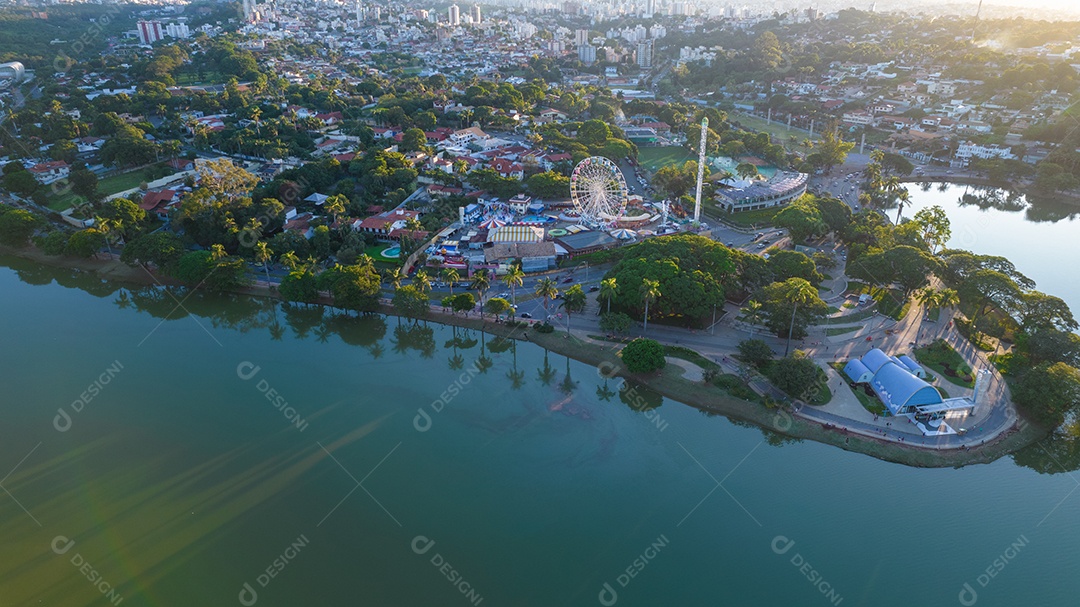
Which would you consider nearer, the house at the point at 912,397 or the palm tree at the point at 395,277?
the house at the point at 912,397

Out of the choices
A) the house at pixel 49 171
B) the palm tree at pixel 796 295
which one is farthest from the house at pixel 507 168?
the house at pixel 49 171

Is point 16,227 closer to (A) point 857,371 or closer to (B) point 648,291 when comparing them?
(B) point 648,291

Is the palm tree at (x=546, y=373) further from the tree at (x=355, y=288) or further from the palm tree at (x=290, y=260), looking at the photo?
the palm tree at (x=290, y=260)

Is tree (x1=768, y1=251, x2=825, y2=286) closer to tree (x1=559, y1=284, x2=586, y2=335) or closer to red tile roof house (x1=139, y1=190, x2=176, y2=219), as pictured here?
tree (x1=559, y1=284, x2=586, y2=335)

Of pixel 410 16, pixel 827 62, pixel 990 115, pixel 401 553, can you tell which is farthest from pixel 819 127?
pixel 410 16

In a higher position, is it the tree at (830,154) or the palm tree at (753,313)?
the tree at (830,154)

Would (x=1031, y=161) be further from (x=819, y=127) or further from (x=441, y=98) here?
(x=441, y=98)

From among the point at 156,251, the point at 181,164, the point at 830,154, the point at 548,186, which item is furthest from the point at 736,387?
the point at 181,164
